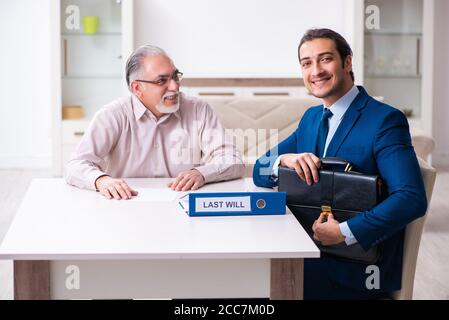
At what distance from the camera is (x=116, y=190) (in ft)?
8.37

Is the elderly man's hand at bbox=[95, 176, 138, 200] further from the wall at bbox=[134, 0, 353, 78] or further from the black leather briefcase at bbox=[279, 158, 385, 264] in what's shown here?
the wall at bbox=[134, 0, 353, 78]

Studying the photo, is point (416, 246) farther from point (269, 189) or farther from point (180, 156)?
point (180, 156)

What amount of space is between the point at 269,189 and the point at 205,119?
1.74 feet

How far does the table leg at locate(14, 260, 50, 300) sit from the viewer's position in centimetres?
191

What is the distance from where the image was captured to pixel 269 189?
8.98 ft

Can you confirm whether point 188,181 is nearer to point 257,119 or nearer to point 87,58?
point 257,119

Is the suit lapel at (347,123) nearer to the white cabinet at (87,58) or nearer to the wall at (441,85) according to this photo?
the white cabinet at (87,58)

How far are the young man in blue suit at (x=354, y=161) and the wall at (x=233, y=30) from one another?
4.19m

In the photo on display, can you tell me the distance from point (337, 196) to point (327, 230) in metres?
0.10

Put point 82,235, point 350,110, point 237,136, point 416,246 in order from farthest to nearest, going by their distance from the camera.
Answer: point 237,136 → point 350,110 → point 416,246 → point 82,235

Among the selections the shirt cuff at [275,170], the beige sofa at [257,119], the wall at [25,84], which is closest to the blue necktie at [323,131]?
the shirt cuff at [275,170]

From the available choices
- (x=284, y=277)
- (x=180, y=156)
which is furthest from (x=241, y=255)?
(x=180, y=156)

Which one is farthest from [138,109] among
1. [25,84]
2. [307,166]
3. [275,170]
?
[25,84]

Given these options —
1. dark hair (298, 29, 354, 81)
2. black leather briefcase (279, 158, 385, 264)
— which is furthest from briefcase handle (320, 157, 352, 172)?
dark hair (298, 29, 354, 81)
